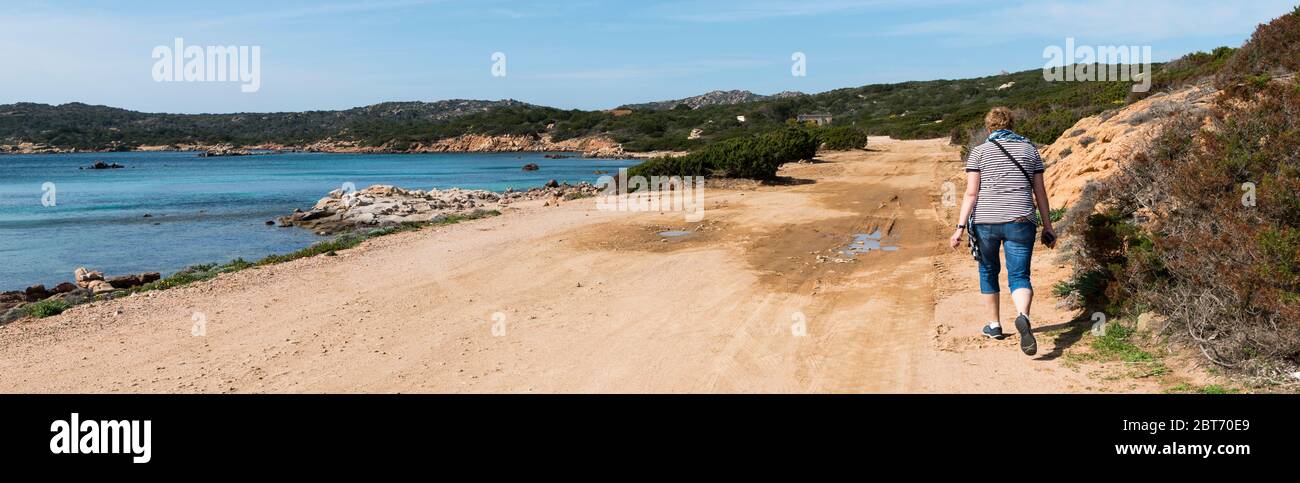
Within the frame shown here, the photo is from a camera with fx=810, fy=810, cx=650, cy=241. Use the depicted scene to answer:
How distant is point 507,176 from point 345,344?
150ft

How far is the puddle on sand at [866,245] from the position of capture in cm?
1146

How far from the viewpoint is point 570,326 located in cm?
744

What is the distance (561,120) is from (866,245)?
102367 millimetres

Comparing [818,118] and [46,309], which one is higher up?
[818,118]

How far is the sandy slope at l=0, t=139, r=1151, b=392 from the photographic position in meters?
5.65

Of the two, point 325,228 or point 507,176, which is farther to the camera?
point 507,176

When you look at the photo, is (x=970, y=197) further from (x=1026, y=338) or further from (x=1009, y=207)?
(x=1026, y=338)

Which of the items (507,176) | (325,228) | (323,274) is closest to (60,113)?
(507,176)

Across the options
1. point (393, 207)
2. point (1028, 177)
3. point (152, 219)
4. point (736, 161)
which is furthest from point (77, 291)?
point (152, 219)

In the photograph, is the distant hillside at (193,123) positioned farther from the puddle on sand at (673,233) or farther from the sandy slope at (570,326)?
the sandy slope at (570,326)

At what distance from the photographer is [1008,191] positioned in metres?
5.55

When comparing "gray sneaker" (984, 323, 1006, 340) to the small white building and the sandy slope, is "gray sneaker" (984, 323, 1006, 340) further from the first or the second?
the small white building

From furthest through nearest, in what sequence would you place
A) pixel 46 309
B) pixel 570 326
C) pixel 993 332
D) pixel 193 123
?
pixel 193 123 → pixel 46 309 → pixel 570 326 → pixel 993 332
